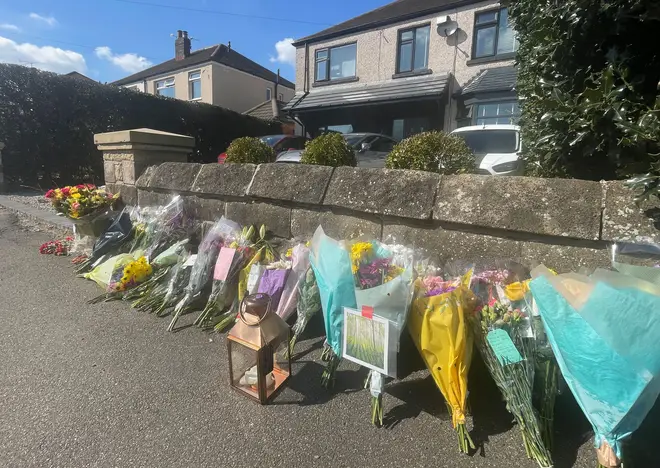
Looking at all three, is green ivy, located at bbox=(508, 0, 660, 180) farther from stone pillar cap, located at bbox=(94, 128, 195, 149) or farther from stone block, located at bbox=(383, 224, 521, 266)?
stone pillar cap, located at bbox=(94, 128, 195, 149)

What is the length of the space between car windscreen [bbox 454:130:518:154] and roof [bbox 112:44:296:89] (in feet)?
60.6

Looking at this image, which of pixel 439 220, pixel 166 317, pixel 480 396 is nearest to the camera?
pixel 480 396

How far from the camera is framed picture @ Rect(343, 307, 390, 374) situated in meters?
1.79

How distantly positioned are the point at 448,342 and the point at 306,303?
3.52 feet

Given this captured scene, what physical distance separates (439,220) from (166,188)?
A: 3.00 m

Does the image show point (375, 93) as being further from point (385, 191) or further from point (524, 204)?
point (524, 204)

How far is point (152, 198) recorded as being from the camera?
417 cm

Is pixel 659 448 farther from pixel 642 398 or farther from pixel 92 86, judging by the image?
pixel 92 86

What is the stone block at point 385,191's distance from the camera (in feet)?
8.20

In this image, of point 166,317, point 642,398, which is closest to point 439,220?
point 642,398

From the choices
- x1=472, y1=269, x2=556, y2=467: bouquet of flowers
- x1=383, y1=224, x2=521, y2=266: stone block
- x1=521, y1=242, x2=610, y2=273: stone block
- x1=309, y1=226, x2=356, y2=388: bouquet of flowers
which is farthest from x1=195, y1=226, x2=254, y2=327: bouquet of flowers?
x1=521, y1=242, x2=610, y2=273: stone block

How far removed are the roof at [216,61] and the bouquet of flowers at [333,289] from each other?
73.5ft

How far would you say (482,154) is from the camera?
7000 mm

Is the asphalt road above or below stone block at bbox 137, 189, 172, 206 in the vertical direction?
below
